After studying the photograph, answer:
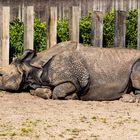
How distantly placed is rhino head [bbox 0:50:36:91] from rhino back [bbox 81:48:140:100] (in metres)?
1.04

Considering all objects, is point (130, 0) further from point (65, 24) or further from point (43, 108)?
point (43, 108)

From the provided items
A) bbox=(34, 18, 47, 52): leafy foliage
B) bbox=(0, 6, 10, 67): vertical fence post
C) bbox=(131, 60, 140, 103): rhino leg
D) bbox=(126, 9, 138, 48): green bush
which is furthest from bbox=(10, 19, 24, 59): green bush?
bbox=(131, 60, 140, 103): rhino leg

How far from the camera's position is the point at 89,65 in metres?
10.4

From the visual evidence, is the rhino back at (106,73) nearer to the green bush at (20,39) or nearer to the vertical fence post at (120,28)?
the vertical fence post at (120,28)

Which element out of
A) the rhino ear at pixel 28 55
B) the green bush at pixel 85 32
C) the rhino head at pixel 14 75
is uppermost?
the green bush at pixel 85 32

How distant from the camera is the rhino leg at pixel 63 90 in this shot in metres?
10.2

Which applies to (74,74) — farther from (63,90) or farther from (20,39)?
(20,39)

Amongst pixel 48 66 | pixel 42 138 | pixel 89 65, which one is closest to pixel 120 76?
pixel 89 65

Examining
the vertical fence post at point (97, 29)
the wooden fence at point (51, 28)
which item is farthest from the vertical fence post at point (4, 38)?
the vertical fence post at point (97, 29)

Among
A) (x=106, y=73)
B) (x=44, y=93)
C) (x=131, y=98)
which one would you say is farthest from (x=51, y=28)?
(x=131, y=98)

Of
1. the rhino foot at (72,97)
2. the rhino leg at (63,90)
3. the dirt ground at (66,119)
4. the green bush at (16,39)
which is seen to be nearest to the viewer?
the dirt ground at (66,119)

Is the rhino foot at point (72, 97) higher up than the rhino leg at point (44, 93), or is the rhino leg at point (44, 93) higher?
the rhino leg at point (44, 93)

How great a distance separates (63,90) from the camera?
10.2 metres

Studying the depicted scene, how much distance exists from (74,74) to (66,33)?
3.53 meters
